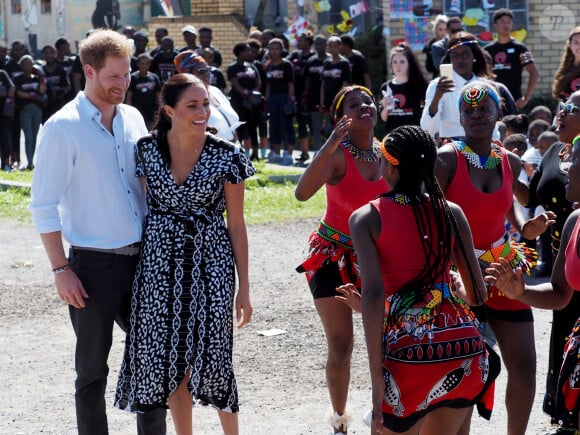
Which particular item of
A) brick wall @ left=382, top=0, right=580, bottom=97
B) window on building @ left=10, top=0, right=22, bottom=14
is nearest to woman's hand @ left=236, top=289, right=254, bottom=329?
brick wall @ left=382, top=0, right=580, bottom=97

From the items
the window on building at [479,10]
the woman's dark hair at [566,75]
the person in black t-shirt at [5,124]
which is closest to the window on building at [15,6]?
the person in black t-shirt at [5,124]

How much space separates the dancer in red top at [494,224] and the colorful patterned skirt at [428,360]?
1175mm

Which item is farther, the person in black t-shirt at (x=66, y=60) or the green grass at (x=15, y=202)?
the person in black t-shirt at (x=66, y=60)

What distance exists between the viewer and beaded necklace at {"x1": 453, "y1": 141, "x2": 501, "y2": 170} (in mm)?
5238

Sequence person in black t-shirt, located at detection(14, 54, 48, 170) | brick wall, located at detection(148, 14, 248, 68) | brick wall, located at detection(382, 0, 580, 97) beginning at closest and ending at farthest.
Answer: person in black t-shirt, located at detection(14, 54, 48, 170) → brick wall, located at detection(382, 0, 580, 97) → brick wall, located at detection(148, 14, 248, 68)

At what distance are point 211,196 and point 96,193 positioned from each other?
0.52 m

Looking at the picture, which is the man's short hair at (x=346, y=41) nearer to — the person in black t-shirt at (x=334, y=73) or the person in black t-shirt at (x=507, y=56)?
the person in black t-shirt at (x=334, y=73)

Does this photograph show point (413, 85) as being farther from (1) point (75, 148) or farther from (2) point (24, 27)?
(2) point (24, 27)

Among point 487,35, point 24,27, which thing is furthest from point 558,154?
point 24,27

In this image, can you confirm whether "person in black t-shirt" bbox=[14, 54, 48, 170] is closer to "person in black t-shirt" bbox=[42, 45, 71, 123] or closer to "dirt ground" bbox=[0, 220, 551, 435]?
"person in black t-shirt" bbox=[42, 45, 71, 123]

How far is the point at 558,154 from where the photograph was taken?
600 cm

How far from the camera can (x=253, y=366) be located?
22.6 feet

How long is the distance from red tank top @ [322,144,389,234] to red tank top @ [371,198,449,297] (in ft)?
4.62

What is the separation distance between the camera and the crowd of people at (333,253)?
3986 millimetres
